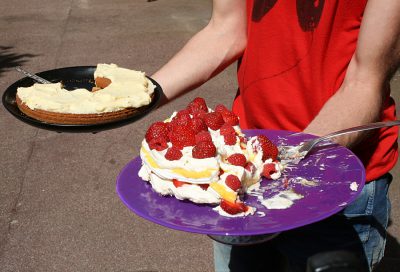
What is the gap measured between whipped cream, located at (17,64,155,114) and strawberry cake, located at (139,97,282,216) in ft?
1.33

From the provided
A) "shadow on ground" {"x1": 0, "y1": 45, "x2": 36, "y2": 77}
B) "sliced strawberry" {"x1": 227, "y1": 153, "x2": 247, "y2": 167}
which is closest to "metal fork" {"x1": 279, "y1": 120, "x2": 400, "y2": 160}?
"sliced strawberry" {"x1": 227, "y1": 153, "x2": 247, "y2": 167}

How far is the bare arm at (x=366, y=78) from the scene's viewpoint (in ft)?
6.21

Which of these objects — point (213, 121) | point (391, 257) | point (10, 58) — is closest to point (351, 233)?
point (213, 121)

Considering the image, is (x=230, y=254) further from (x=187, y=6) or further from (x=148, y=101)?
(x=187, y=6)

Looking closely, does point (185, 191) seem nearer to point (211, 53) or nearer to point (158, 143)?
point (158, 143)

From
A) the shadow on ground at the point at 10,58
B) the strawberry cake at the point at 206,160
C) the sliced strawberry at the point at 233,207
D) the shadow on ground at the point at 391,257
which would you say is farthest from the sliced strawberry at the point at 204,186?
the shadow on ground at the point at 10,58

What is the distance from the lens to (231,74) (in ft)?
23.4

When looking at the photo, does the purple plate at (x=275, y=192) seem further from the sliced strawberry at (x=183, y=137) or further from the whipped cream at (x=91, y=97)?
the whipped cream at (x=91, y=97)

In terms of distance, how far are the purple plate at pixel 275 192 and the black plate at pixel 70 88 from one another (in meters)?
0.32

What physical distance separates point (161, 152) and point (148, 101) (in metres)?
0.49

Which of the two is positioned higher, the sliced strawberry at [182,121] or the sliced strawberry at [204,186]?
the sliced strawberry at [182,121]

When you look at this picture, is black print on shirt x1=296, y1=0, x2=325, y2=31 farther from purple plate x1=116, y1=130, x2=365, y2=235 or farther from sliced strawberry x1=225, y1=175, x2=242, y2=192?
sliced strawberry x1=225, y1=175, x2=242, y2=192

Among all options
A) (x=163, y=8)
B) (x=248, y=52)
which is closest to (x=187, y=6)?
(x=163, y=8)

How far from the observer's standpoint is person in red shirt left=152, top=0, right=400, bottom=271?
1946 mm
